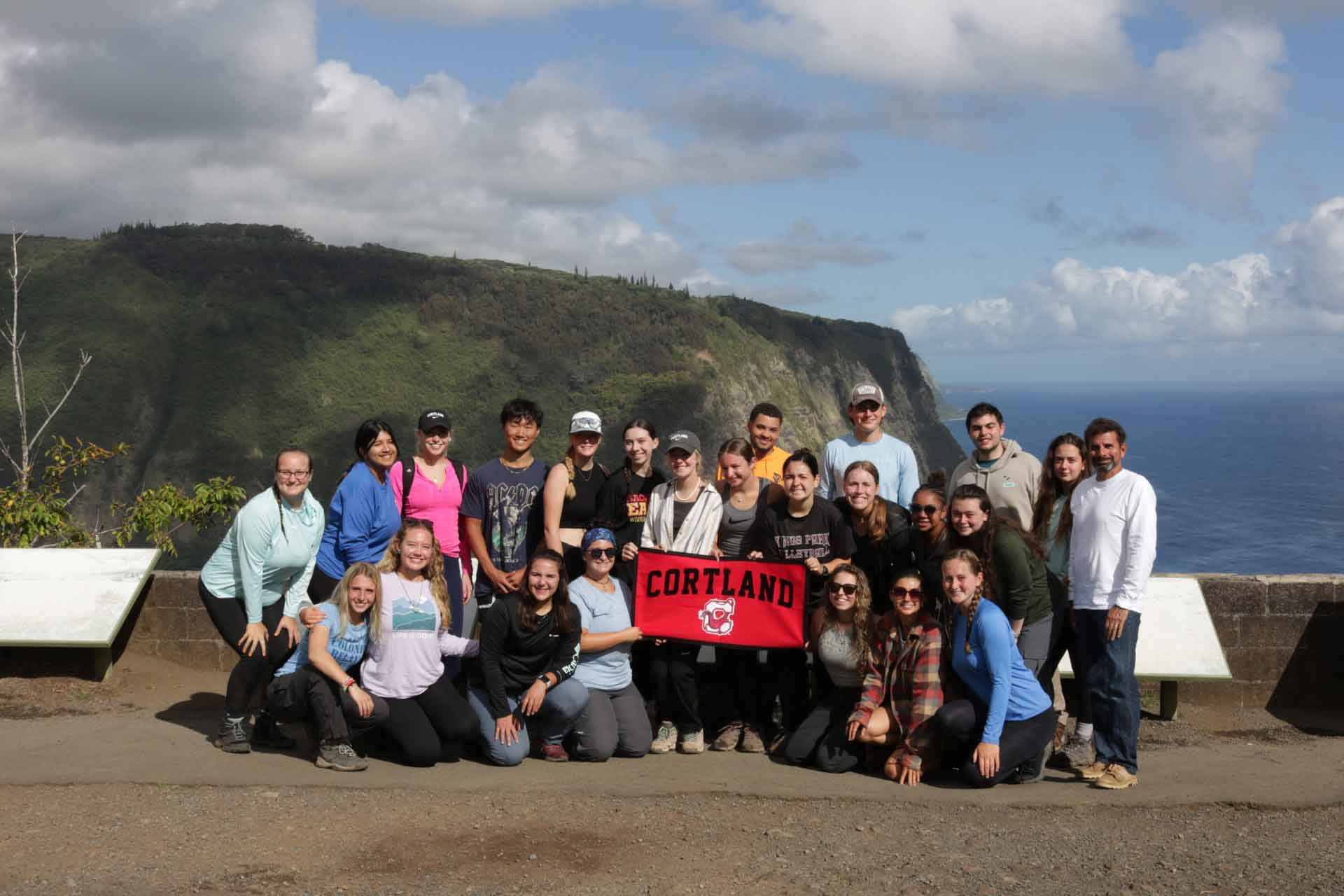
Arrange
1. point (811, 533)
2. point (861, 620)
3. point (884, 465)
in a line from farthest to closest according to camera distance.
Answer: point (884, 465) < point (811, 533) < point (861, 620)

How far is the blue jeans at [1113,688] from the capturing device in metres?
6.32

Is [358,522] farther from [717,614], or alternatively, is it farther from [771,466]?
[771,466]

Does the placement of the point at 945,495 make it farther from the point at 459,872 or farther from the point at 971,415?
the point at 459,872

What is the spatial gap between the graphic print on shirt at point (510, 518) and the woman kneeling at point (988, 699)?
2.49 m

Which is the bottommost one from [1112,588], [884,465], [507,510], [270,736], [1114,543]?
[270,736]

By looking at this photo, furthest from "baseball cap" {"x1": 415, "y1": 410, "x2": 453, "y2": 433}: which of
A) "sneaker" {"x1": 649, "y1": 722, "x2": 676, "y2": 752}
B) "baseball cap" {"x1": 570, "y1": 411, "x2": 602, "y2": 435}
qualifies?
"sneaker" {"x1": 649, "y1": 722, "x2": 676, "y2": 752}

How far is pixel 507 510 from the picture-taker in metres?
7.12

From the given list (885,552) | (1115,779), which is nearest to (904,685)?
(885,552)

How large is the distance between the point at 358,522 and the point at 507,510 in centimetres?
86

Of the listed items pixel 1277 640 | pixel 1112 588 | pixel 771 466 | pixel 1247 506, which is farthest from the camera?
pixel 1247 506

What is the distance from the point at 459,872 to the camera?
5.01 m

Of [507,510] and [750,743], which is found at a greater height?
[507,510]

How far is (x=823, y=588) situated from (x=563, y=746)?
1774 mm

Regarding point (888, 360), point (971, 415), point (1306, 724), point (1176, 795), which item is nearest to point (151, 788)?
point (971, 415)
